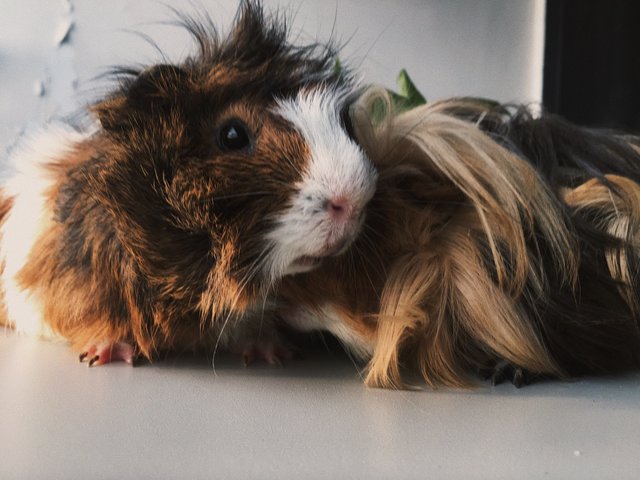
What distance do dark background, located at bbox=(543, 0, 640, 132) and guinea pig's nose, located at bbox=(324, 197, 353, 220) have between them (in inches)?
53.7

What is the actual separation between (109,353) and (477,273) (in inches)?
20.7

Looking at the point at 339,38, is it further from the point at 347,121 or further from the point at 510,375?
the point at 510,375

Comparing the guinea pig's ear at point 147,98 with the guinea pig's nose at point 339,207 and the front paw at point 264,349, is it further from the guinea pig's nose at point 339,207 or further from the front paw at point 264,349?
the front paw at point 264,349

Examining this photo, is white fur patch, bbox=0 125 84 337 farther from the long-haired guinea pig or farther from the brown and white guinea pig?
the long-haired guinea pig

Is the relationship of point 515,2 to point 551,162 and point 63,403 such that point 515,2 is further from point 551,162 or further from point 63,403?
point 63,403

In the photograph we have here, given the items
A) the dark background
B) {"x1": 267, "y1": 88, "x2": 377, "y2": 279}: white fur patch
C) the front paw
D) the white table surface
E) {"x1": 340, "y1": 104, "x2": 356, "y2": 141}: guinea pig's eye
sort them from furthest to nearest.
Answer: the dark background, the front paw, {"x1": 340, "y1": 104, "x2": 356, "y2": 141}: guinea pig's eye, {"x1": 267, "y1": 88, "x2": 377, "y2": 279}: white fur patch, the white table surface

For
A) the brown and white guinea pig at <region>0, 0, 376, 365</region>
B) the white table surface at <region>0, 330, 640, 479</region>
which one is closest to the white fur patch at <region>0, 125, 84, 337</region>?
the brown and white guinea pig at <region>0, 0, 376, 365</region>

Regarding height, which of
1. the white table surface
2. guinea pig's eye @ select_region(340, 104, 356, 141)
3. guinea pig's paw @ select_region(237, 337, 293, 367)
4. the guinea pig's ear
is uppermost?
the guinea pig's ear

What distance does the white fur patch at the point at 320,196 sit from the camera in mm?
742

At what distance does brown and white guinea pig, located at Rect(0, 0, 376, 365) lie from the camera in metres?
0.76

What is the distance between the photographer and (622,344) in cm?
87

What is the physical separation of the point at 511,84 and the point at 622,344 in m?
1.37

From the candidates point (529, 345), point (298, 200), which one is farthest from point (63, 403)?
point (529, 345)

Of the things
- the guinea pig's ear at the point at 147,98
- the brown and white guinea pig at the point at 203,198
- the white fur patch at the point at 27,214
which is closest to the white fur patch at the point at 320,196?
the brown and white guinea pig at the point at 203,198
